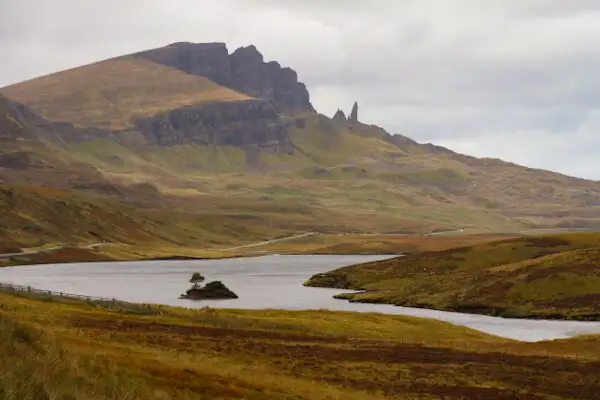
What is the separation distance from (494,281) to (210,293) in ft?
177

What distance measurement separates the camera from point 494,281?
152500mm

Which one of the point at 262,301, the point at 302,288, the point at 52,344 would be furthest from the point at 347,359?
the point at 302,288

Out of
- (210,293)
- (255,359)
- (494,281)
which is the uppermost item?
(494,281)

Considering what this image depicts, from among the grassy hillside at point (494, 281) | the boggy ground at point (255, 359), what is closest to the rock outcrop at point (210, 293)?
the grassy hillside at point (494, 281)

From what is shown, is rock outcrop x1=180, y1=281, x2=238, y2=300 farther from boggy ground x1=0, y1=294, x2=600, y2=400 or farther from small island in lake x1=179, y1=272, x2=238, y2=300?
boggy ground x1=0, y1=294, x2=600, y2=400

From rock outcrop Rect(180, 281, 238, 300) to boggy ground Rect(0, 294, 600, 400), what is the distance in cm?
5687

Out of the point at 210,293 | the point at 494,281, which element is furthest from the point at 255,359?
the point at 494,281

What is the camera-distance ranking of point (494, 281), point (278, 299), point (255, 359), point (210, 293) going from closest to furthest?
1. point (255, 359)
2. point (494, 281)
3. point (210, 293)
4. point (278, 299)

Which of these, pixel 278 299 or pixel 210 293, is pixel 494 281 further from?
pixel 210 293

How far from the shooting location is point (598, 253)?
157 meters

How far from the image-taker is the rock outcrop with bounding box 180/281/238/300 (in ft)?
517

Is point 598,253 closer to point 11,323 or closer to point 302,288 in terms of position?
point 302,288

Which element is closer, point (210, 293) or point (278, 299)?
point (210, 293)

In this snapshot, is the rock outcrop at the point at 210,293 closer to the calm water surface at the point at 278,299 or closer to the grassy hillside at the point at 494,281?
the calm water surface at the point at 278,299
